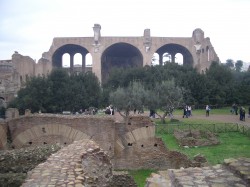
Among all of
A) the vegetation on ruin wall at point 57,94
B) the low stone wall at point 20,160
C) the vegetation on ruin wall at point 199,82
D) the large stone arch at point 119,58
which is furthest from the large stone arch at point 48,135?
the large stone arch at point 119,58

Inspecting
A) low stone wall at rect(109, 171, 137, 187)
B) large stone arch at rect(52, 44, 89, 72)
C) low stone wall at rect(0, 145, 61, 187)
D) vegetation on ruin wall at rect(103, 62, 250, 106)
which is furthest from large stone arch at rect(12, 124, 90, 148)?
large stone arch at rect(52, 44, 89, 72)

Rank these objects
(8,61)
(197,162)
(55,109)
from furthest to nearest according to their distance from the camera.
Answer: (8,61) < (55,109) < (197,162)

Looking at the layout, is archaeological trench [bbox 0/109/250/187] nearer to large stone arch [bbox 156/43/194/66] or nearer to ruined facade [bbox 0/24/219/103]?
ruined facade [bbox 0/24/219/103]

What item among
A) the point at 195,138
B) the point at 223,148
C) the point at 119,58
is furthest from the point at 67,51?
the point at 223,148

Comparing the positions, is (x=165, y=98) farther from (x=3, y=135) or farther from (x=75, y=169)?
(x=75, y=169)

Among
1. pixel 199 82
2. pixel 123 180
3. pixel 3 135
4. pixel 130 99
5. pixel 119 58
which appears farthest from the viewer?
pixel 119 58

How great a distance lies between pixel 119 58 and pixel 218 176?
1660 inches

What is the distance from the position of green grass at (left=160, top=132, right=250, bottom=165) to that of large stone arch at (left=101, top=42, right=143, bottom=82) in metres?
26.2

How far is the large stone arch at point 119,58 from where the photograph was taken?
40.0m

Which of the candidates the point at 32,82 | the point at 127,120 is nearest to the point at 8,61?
the point at 32,82

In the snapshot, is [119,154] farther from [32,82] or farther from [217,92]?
[217,92]

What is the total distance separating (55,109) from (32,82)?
2818 millimetres

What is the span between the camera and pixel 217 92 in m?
26.3

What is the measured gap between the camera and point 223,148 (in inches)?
430
